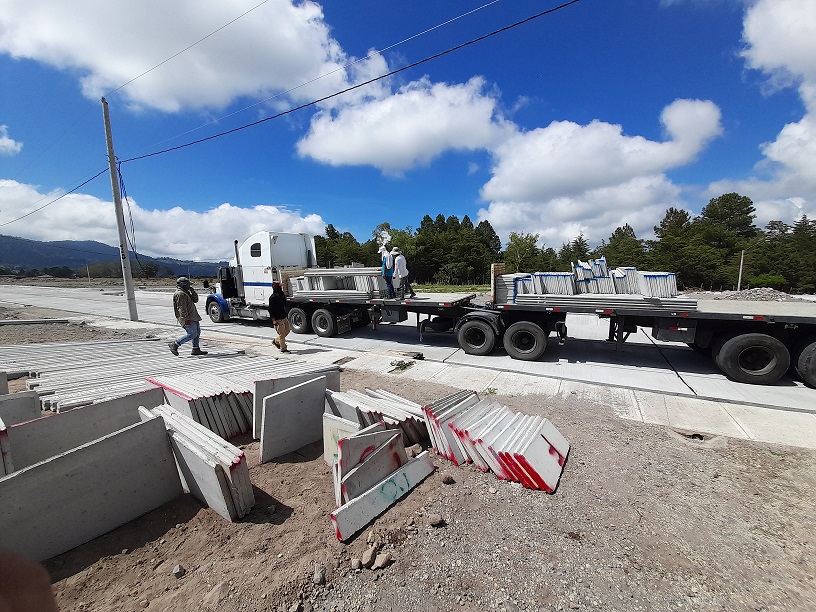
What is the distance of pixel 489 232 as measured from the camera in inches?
2416

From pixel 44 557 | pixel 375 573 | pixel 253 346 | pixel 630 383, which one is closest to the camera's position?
pixel 375 573

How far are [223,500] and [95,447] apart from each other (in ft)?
3.64

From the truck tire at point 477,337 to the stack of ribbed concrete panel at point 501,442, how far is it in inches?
151

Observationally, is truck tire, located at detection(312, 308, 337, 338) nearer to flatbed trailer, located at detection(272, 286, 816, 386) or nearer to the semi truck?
the semi truck

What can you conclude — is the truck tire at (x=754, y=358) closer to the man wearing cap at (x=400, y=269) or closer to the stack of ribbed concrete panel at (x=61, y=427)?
the man wearing cap at (x=400, y=269)

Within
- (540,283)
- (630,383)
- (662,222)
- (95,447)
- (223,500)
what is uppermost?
(662,222)

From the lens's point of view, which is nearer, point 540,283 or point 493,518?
point 493,518

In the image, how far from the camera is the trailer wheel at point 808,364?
229 inches

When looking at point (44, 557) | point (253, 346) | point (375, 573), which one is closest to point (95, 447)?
point (44, 557)

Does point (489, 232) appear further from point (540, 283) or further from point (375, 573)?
point (375, 573)

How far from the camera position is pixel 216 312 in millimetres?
13594

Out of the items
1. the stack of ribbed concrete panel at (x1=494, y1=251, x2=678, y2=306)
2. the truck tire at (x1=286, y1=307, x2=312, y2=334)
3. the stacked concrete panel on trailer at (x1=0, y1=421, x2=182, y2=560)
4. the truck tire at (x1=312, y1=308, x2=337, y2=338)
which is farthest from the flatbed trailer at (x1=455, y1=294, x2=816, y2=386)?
the stacked concrete panel on trailer at (x1=0, y1=421, x2=182, y2=560)

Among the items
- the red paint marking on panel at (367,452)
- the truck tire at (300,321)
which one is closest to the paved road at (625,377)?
the truck tire at (300,321)

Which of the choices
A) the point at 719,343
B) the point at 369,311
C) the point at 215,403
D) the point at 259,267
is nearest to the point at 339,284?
the point at 369,311
